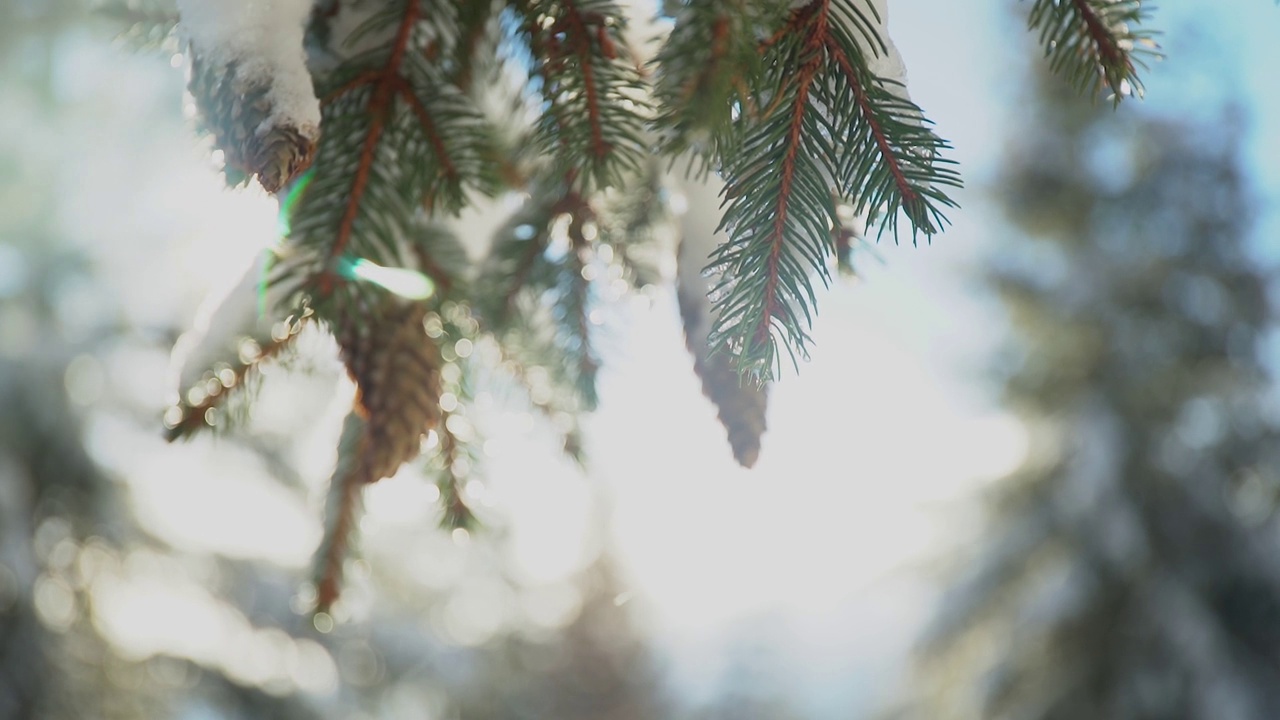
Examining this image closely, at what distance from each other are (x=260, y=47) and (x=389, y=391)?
0.89ft

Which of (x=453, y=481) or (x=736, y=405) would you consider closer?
(x=736, y=405)

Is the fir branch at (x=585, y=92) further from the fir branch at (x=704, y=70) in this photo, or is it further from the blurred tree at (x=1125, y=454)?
the blurred tree at (x=1125, y=454)

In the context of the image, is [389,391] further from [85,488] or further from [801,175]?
[85,488]

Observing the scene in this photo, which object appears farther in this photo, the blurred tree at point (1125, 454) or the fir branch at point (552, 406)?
the blurred tree at point (1125, 454)

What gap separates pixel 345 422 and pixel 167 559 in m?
2.79

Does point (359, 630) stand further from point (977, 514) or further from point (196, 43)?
point (196, 43)

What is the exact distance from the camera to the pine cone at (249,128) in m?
0.48

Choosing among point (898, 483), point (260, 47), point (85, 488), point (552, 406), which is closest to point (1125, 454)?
point (898, 483)

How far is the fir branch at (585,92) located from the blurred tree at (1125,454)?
3.69 m

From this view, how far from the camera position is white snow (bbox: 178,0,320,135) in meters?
0.51

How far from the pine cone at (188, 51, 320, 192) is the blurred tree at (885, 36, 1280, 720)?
3830 millimetres

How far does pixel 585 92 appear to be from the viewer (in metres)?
0.58

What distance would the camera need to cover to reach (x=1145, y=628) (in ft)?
11.4

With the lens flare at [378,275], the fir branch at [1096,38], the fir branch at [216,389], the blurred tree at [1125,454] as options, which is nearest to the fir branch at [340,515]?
the fir branch at [216,389]
